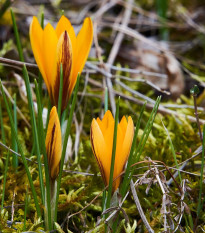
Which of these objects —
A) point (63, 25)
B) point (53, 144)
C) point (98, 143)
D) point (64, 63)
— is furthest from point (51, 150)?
point (63, 25)

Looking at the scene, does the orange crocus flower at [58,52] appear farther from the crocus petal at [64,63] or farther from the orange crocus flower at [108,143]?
the orange crocus flower at [108,143]

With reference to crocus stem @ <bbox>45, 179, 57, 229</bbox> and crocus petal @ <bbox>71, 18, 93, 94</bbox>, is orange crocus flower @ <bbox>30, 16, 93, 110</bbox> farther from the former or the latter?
crocus stem @ <bbox>45, 179, 57, 229</bbox>

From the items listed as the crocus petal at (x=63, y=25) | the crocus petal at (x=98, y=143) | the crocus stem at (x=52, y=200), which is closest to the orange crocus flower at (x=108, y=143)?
the crocus petal at (x=98, y=143)

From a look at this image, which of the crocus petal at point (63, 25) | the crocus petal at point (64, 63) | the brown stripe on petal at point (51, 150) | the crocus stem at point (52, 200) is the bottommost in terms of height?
the crocus stem at point (52, 200)

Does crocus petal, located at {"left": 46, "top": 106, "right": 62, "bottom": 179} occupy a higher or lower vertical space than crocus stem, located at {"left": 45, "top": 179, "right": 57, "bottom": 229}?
higher

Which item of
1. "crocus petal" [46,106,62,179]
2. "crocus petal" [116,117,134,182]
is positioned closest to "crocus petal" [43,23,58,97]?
"crocus petal" [46,106,62,179]

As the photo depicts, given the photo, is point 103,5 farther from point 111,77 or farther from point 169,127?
point 169,127

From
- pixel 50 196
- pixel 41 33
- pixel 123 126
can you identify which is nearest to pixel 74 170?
pixel 50 196
